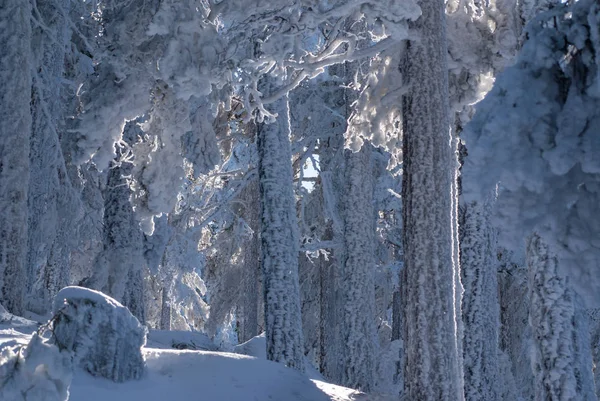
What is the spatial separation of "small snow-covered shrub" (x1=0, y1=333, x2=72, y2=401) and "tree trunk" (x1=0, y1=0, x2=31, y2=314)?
627cm

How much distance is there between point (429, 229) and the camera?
25.8 ft

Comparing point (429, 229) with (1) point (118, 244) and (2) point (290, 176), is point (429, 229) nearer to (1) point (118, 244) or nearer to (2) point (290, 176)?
(2) point (290, 176)

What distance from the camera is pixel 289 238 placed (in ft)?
35.7

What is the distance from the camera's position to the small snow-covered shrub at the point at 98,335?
6.80 metres

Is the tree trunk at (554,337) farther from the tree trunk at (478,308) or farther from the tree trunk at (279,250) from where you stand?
the tree trunk at (279,250)

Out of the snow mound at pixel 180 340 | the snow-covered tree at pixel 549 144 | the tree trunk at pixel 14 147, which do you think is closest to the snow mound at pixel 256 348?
the snow mound at pixel 180 340

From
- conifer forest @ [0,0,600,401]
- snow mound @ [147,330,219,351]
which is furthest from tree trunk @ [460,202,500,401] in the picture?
snow mound @ [147,330,219,351]

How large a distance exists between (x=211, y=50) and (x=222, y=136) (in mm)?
8872

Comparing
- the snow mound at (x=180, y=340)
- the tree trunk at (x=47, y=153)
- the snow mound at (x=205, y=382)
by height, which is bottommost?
the snow mound at (x=205, y=382)

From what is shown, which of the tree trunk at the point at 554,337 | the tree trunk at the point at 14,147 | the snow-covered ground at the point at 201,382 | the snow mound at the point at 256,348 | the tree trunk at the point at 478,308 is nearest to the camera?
the snow-covered ground at the point at 201,382

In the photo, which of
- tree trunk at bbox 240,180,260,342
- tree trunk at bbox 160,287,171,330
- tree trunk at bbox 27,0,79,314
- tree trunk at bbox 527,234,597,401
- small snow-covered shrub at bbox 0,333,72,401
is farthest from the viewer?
tree trunk at bbox 160,287,171,330

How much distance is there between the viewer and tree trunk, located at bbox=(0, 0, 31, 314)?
31.1 feet

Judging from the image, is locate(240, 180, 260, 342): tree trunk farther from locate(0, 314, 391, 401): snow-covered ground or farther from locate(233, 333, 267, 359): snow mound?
locate(0, 314, 391, 401): snow-covered ground

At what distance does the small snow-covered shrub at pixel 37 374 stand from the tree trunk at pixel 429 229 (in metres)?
4.94
